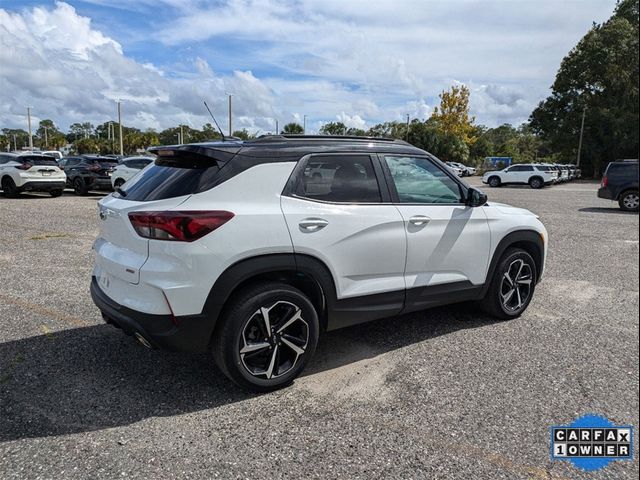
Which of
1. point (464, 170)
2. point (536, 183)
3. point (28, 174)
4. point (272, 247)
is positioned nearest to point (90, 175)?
point (28, 174)

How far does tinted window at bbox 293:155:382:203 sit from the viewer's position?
3.57 metres

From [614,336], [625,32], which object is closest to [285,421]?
[625,32]

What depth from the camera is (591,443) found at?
2.35m

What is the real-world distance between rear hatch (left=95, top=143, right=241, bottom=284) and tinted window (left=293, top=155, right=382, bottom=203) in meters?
0.62

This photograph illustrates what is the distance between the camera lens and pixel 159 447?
2.82 meters

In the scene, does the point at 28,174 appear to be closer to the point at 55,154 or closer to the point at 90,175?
the point at 90,175

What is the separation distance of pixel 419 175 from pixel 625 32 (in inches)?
111

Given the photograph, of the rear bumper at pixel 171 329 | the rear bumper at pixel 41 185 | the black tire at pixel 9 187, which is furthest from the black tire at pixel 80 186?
the rear bumper at pixel 171 329

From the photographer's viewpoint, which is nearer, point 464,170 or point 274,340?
point 274,340

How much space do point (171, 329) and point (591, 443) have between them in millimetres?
2428

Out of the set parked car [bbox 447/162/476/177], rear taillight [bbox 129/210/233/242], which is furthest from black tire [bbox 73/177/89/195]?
parked car [bbox 447/162/476/177]

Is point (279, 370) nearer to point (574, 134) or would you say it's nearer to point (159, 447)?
point (159, 447)

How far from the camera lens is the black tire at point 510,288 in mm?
4695

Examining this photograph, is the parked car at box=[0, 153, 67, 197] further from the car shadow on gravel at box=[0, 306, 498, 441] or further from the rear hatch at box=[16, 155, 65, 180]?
the car shadow on gravel at box=[0, 306, 498, 441]
